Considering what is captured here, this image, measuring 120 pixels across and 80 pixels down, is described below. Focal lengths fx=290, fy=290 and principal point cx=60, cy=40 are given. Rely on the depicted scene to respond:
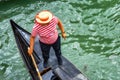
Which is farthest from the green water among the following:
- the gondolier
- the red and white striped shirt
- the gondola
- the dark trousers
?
the red and white striped shirt

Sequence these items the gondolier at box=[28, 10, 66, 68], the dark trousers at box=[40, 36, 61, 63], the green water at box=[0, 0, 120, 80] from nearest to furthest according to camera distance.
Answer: the gondolier at box=[28, 10, 66, 68]
the dark trousers at box=[40, 36, 61, 63]
the green water at box=[0, 0, 120, 80]

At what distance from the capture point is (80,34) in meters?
10.5

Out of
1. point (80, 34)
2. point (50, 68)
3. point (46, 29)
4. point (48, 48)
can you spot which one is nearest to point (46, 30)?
point (46, 29)

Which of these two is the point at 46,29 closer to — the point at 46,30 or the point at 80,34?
the point at 46,30

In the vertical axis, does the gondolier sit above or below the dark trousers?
above

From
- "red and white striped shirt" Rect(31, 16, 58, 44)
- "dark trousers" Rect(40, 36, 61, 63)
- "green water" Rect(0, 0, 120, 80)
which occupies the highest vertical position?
"red and white striped shirt" Rect(31, 16, 58, 44)

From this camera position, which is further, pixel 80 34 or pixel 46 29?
pixel 80 34

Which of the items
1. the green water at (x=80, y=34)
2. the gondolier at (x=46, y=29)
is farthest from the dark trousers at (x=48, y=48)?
the green water at (x=80, y=34)

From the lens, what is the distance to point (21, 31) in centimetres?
930

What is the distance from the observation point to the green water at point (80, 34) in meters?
8.84

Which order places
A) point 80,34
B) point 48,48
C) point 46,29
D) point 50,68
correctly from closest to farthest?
point 46,29
point 48,48
point 50,68
point 80,34

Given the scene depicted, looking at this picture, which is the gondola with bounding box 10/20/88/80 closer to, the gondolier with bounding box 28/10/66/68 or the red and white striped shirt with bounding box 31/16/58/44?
the gondolier with bounding box 28/10/66/68

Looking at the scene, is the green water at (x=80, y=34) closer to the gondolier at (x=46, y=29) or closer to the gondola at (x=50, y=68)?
the gondola at (x=50, y=68)

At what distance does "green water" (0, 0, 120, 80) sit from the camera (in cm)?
884
